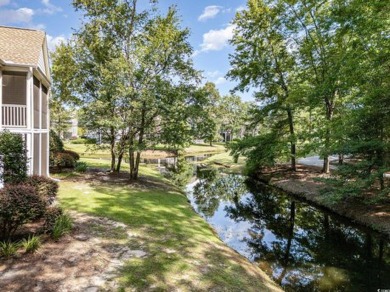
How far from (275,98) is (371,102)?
10.6m

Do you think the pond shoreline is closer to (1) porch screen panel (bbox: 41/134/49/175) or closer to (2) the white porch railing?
(2) the white porch railing

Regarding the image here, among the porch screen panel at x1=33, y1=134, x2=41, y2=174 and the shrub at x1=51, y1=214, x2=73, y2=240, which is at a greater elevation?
the porch screen panel at x1=33, y1=134, x2=41, y2=174

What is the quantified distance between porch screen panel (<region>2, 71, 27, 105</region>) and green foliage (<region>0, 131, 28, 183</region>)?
4120mm

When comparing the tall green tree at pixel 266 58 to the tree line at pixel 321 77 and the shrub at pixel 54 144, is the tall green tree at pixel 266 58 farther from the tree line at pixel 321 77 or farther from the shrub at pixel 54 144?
the shrub at pixel 54 144

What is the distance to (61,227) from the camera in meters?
7.07

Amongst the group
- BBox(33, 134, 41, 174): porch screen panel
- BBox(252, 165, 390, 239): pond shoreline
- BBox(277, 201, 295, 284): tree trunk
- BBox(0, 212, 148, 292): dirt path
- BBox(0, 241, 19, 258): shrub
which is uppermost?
BBox(33, 134, 41, 174): porch screen panel

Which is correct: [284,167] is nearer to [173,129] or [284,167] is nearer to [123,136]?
[173,129]

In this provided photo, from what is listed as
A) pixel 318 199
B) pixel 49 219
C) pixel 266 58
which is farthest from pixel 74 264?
pixel 266 58

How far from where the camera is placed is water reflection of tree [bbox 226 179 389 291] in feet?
23.7

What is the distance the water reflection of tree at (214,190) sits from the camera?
1503cm

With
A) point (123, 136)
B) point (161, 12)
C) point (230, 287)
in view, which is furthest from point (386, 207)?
point (161, 12)

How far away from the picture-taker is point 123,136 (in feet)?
51.7

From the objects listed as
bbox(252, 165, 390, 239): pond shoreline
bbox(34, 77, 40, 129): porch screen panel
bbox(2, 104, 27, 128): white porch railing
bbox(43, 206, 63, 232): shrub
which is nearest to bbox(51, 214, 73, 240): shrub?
bbox(43, 206, 63, 232): shrub

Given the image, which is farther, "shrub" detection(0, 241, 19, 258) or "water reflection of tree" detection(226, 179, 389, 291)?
"water reflection of tree" detection(226, 179, 389, 291)
